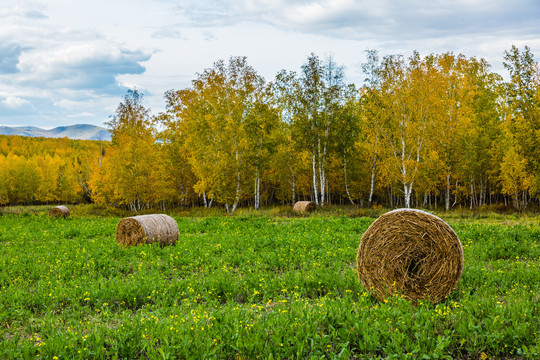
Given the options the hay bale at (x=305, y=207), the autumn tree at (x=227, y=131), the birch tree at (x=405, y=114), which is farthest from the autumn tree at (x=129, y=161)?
the birch tree at (x=405, y=114)

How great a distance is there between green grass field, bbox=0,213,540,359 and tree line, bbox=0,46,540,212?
72.9 feet

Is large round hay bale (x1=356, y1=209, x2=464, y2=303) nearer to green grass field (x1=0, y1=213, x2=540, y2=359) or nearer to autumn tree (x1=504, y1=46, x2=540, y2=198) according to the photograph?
green grass field (x1=0, y1=213, x2=540, y2=359)

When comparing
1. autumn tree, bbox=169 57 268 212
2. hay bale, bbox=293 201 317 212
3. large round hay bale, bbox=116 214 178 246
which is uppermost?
autumn tree, bbox=169 57 268 212

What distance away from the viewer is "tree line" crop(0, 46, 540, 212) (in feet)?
106

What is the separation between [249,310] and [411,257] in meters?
3.82

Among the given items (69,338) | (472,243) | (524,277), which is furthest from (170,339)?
(472,243)

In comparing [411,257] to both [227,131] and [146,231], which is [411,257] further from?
[227,131]

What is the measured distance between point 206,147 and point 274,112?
26.0ft

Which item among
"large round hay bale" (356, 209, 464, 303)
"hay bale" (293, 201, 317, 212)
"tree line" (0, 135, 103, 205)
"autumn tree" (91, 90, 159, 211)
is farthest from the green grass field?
"tree line" (0, 135, 103, 205)

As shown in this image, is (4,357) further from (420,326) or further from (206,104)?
(206,104)

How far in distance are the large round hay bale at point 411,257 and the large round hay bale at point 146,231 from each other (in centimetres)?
913

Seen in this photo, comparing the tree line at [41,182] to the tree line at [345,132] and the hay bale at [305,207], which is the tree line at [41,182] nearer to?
the tree line at [345,132]

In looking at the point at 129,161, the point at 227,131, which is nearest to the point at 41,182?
the point at 129,161

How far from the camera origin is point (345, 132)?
38156mm
